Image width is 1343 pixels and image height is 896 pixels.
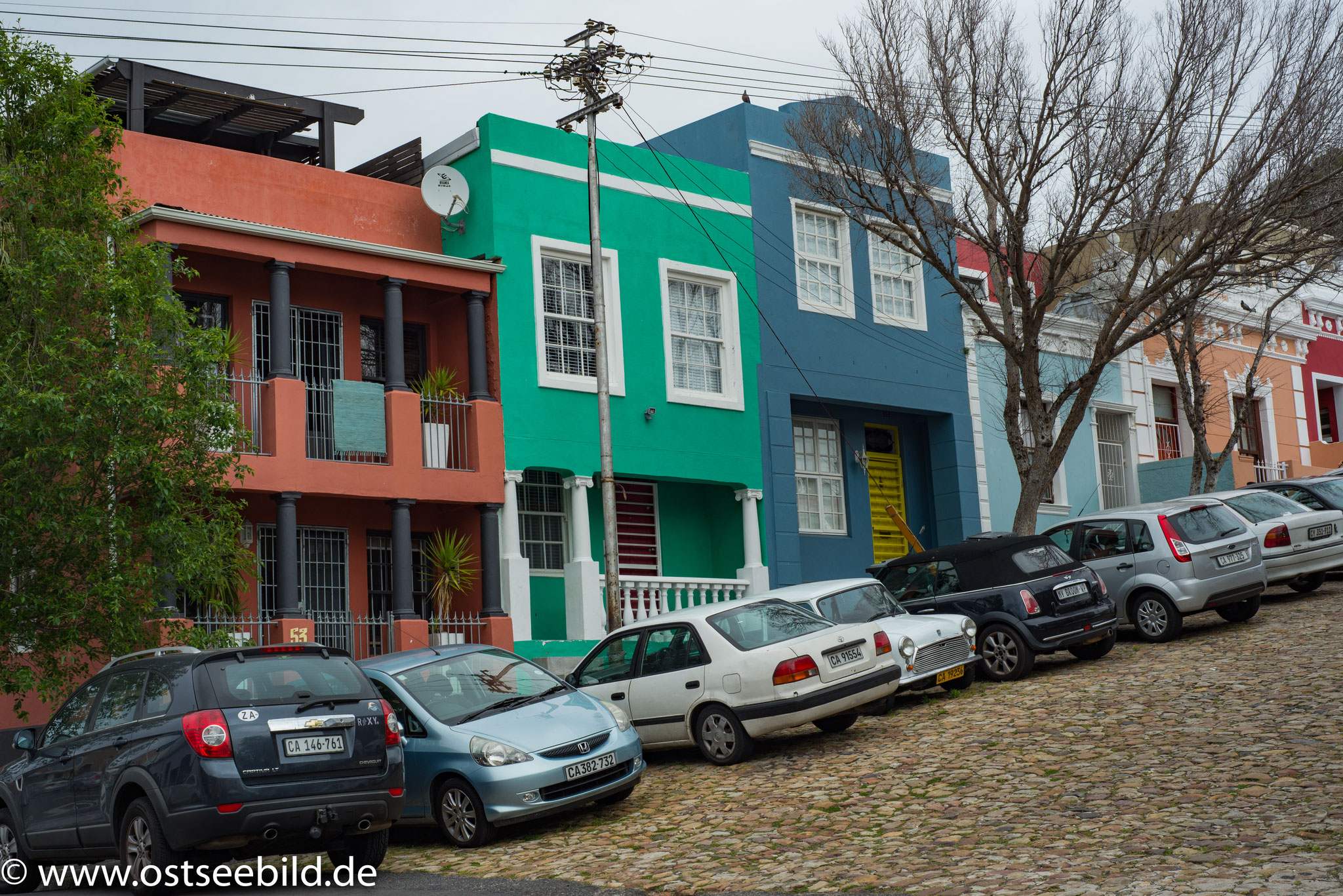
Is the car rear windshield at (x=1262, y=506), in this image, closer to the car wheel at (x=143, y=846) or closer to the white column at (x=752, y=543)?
the white column at (x=752, y=543)

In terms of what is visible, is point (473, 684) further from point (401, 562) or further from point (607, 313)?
point (607, 313)

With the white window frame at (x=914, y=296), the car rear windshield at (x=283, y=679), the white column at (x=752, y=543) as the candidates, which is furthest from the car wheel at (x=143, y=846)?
the white window frame at (x=914, y=296)

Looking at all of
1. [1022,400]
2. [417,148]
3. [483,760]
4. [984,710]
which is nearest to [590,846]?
[483,760]

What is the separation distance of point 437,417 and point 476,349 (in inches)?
43.0

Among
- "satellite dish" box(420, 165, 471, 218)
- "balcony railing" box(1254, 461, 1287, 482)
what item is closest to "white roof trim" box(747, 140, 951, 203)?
"satellite dish" box(420, 165, 471, 218)

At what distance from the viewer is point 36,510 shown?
479 inches

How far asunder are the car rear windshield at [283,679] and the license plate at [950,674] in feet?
22.7

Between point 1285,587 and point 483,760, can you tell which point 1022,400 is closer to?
point 1285,587

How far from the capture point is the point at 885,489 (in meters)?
25.0

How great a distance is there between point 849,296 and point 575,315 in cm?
593

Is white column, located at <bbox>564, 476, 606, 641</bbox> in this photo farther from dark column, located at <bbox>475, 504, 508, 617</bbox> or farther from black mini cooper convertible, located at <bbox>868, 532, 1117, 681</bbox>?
black mini cooper convertible, located at <bbox>868, 532, 1117, 681</bbox>

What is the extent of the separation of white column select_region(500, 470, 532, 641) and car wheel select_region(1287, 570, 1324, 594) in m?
10.9

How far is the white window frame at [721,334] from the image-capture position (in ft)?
68.9

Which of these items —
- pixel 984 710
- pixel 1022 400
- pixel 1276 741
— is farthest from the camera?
pixel 1022 400
